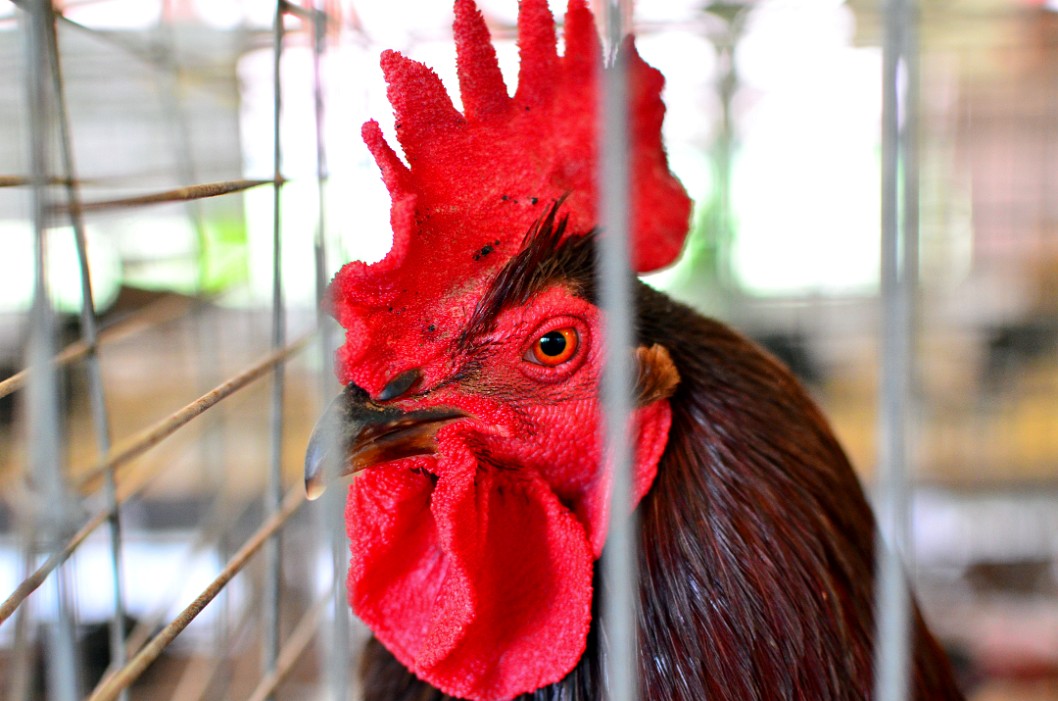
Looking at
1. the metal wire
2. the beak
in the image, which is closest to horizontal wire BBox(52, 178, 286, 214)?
the metal wire

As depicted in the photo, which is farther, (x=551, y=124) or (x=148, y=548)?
(x=148, y=548)

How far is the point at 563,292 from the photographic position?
0.83 meters

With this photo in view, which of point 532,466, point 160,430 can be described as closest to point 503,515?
point 532,466

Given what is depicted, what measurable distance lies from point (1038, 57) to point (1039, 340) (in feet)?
3.27

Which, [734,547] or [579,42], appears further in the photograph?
[579,42]

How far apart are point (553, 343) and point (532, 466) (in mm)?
127

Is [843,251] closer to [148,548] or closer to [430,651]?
[148,548]

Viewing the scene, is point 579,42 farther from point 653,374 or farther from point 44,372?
point 44,372

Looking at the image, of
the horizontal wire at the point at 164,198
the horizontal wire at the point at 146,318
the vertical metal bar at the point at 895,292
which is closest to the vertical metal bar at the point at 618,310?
the vertical metal bar at the point at 895,292

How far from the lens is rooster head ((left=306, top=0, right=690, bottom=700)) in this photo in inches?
32.0

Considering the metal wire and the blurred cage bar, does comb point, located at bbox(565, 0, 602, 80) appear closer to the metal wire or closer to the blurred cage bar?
the blurred cage bar

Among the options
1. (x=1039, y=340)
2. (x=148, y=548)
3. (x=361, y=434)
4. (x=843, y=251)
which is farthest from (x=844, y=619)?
(x=843, y=251)

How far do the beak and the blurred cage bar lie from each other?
1.07ft

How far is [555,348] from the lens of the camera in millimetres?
835
